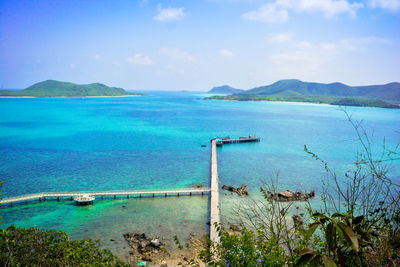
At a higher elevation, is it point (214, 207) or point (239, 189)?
point (239, 189)

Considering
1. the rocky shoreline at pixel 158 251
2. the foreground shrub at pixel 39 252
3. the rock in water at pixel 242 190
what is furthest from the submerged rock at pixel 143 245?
the rock in water at pixel 242 190

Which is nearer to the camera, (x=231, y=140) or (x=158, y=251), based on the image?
(x=158, y=251)

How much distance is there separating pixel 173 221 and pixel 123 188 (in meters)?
9.11

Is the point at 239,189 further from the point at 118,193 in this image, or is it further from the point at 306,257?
the point at 306,257

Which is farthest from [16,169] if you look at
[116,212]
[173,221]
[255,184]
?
[255,184]

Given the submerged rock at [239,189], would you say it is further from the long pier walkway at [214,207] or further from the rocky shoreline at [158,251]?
the rocky shoreline at [158,251]

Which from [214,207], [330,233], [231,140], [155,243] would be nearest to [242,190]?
[214,207]

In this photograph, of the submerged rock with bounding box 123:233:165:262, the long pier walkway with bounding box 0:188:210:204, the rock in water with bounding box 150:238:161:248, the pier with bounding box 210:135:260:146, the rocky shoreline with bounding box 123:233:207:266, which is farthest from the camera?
the pier with bounding box 210:135:260:146

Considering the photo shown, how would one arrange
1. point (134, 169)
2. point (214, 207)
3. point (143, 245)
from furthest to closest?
point (134, 169) < point (214, 207) < point (143, 245)

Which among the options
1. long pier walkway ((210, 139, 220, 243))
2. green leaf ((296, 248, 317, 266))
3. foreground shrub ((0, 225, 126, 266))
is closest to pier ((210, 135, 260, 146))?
long pier walkway ((210, 139, 220, 243))

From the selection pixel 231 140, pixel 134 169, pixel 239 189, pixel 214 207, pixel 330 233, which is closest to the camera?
pixel 330 233

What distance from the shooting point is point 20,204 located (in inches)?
903

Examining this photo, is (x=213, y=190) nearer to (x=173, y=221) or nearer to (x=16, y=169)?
(x=173, y=221)

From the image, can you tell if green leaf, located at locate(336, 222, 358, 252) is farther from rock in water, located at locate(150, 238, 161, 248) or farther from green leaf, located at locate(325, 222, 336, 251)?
rock in water, located at locate(150, 238, 161, 248)
